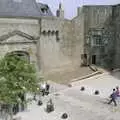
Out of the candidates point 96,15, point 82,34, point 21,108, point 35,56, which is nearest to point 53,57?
point 35,56

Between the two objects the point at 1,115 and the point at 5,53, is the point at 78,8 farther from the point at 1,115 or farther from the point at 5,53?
the point at 1,115

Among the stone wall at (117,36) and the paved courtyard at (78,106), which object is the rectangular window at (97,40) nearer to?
the stone wall at (117,36)

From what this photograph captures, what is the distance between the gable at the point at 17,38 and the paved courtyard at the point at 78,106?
6332 millimetres

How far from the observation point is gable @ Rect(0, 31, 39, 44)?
32812 mm

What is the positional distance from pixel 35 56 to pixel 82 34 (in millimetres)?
9371

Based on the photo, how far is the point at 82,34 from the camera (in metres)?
42.8

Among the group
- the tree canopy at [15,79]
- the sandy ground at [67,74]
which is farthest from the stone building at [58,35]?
the tree canopy at [15,79]

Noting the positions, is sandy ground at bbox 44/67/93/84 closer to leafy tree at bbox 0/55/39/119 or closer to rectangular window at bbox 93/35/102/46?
rectangular window at bbox 93/35/102/46

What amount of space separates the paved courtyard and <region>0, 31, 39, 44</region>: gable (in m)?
6.33

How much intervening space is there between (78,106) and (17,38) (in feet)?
40.2

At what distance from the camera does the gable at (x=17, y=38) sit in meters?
32.8

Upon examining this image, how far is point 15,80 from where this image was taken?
19.6 meters

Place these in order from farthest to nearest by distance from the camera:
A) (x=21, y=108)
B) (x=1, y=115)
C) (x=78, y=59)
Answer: (x=78, y=59) → (x=21, y=108) → (x=1, y=115)

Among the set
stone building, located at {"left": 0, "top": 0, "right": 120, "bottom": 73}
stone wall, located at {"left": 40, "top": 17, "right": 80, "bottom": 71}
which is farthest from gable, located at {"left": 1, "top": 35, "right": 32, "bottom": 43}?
stone wall, located at {"left": 40, "top": 17, "right": 80, "bottom": 71}
